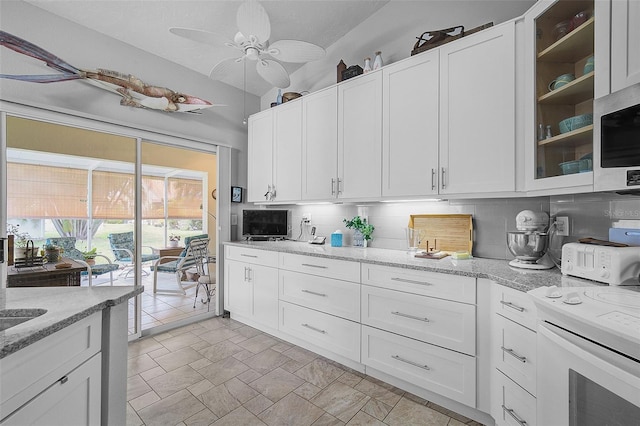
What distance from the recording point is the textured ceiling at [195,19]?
2.31 metres

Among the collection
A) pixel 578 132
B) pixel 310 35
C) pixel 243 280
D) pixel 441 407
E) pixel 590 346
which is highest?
pixel 310 35

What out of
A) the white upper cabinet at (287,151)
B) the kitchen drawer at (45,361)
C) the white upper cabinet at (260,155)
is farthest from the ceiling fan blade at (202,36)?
the kitchen drawer at (45,361)

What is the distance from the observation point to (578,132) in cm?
152

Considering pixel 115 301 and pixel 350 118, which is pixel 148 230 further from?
pixel 350 118

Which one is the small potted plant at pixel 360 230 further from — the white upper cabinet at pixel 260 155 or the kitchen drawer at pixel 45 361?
the kitchen drawer at pixel 45 361

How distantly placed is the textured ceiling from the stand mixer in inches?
95.9

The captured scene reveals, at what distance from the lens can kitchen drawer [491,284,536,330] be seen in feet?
4.50

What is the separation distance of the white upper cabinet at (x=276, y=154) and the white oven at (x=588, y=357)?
235 cm

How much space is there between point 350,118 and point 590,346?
223 centimetres

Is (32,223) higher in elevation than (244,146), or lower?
lower

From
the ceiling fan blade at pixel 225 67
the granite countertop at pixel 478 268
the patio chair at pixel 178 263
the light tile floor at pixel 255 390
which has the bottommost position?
the light tile floor at pixel 255 390

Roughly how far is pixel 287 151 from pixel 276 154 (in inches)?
7.1

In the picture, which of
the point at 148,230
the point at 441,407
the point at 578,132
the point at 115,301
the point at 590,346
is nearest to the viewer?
the point at 590,346

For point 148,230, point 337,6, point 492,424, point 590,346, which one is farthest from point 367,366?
point 337,6
